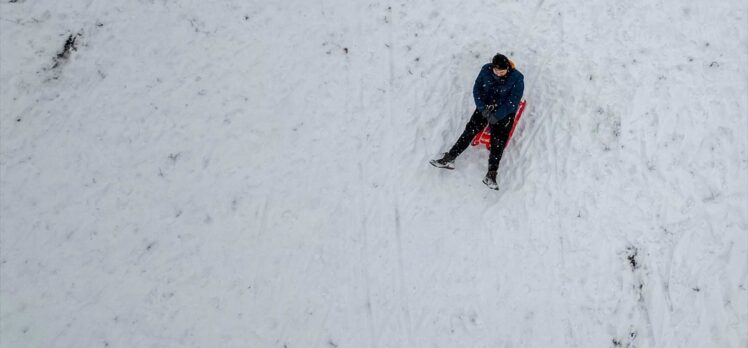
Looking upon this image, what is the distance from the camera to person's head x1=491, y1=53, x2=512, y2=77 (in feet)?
21.7

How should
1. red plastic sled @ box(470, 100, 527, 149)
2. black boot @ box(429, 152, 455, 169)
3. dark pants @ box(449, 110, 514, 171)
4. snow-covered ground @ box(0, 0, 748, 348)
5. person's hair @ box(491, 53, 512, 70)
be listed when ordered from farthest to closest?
red plastic sled @ box(470, 100, 527, 149)
black boot @ box(429, 152, 455, 169)
dark pants @ box(449, 110, 514, 171)
snow-covered ground @ box(0, 0, 748, 348)
person's hair @ box(491, 53, 512, 70)

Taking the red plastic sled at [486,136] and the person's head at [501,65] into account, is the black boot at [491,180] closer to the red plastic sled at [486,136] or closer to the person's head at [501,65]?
the red plastic sled at [486,136]

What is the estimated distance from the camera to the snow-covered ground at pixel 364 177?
22.1 feet

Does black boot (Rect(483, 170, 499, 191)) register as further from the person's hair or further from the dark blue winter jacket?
the person's hair

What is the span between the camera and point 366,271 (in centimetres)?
711

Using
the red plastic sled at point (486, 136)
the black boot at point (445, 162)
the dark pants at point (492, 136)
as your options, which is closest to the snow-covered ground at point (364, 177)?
the red plastic sled at point (486, 136)

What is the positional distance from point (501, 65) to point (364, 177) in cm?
255

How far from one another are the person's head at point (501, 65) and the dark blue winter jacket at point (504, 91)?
0.16 m

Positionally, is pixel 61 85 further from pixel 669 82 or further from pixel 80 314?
pixel 669 82

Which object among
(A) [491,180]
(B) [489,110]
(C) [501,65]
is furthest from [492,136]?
(C) [501,65]

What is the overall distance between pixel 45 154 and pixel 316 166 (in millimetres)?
4289

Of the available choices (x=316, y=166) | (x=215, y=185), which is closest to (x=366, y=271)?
(x=316, y=166)

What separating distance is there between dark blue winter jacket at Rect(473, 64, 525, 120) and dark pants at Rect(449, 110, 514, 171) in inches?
5.1

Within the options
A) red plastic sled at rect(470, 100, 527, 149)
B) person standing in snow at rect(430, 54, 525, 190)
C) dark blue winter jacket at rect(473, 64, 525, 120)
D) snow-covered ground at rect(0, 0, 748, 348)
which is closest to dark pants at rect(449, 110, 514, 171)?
person standing in snow at rect(430, 54, 525, 190)
